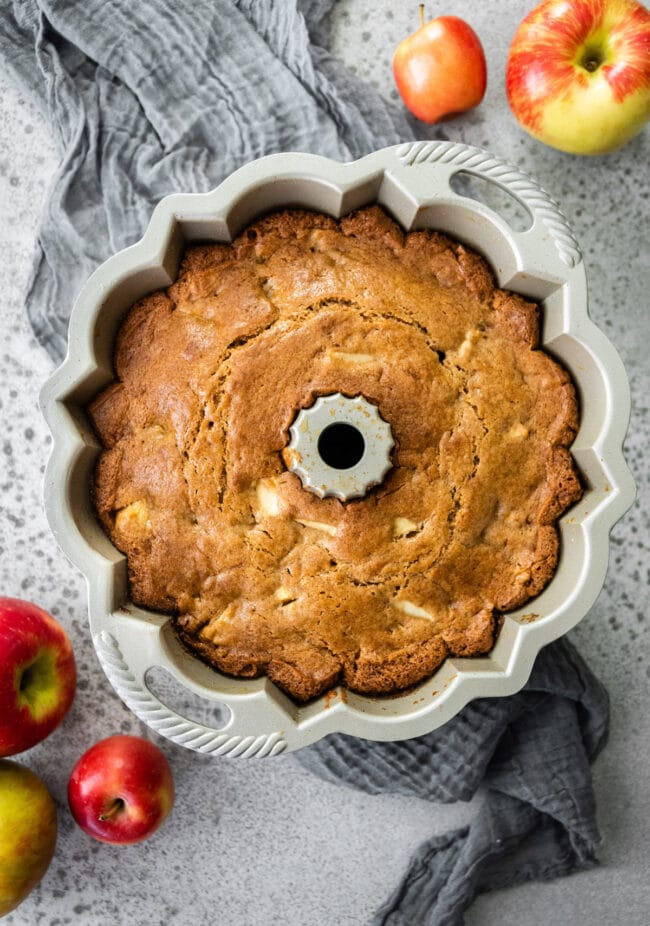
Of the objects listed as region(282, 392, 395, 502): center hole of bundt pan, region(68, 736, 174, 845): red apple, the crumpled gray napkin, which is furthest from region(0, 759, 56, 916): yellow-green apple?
region(282, 392, 395, 502): center hole of bundt pan

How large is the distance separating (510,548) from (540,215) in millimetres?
563

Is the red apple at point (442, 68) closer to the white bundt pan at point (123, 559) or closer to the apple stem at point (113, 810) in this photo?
the white bundt pan at point (123, 559)

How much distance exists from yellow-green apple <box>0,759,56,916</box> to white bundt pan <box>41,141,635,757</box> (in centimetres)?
59

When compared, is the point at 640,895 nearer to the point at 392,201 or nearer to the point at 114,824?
the point at 114,824

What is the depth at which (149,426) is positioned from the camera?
147cm

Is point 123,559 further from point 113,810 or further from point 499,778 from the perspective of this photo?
point 499,778

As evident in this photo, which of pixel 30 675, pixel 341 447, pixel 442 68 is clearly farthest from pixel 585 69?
pixel 30 675

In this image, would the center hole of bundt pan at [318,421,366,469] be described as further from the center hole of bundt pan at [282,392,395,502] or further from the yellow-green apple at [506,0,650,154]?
the yellow-green apple at [506,0,650,154]

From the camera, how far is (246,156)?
183cm

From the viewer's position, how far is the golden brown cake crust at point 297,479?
143cm

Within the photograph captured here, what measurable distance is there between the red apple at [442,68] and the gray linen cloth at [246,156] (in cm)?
8

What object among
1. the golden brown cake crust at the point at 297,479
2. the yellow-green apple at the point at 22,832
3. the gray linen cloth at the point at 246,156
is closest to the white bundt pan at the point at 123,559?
the golden brown cake crust at the point at 297,479

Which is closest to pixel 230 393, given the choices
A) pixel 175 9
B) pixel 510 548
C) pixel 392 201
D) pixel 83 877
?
pixel 392 201

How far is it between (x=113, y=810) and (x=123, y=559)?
26.4 inches
